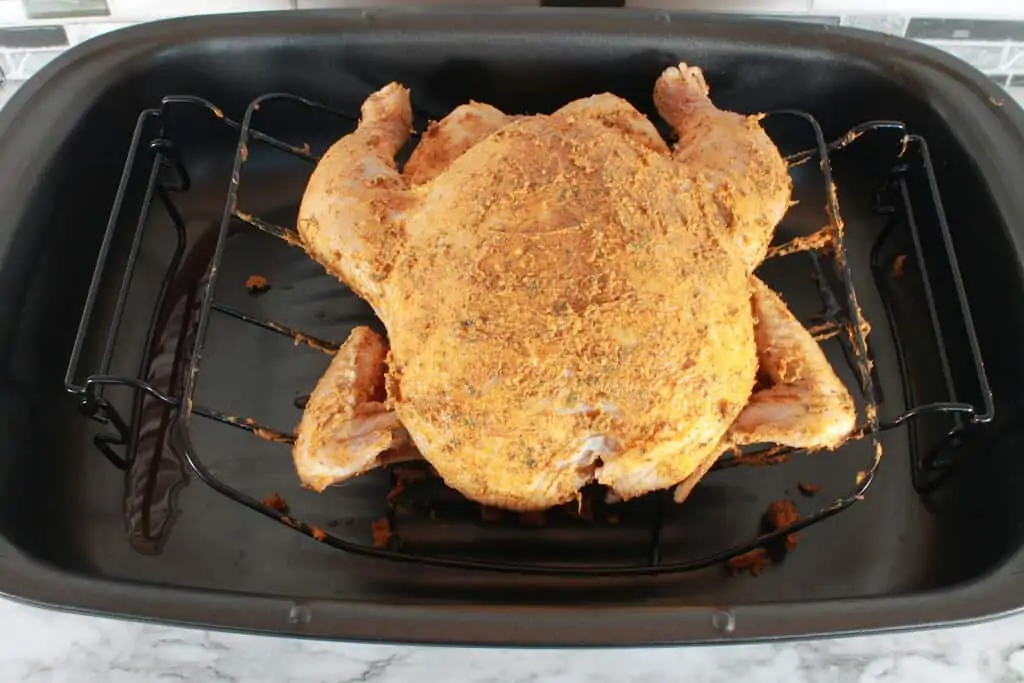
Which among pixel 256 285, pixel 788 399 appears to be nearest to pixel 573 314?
pixel 788 399

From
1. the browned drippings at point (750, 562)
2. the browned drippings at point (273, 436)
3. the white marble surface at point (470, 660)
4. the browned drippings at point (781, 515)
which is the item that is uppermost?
the browned drippings at point (273, 436)

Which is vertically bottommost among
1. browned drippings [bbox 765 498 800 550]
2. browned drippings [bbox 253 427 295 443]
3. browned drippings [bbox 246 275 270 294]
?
browned drippings [bbox 765 498 800 550]

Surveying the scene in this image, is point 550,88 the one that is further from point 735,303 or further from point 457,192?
point 735,303

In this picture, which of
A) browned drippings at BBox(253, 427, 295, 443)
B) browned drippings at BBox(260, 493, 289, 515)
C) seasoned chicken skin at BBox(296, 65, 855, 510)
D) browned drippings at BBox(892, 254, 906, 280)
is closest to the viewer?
seasoned chicken skin at BBox(296, 65, 855, 510)

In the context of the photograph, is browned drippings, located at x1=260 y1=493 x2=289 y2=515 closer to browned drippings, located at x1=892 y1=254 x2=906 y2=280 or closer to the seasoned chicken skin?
the seasoned chicken skin

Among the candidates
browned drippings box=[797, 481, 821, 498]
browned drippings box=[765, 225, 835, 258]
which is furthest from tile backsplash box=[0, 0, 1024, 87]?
browned drippings box=[797, 481, 821, 498]

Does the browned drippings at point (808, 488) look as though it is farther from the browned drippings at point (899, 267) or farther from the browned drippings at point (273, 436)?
the browned drippings at point (273, 436)

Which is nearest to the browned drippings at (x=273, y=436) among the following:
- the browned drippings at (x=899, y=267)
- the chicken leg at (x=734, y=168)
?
the chicken leg at (x=734, y=168)
